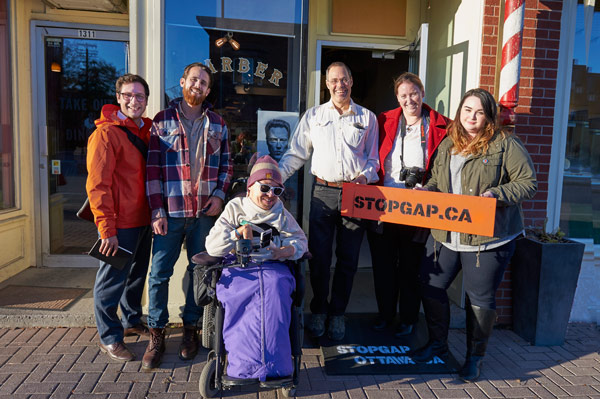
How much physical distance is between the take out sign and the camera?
190 millimetres

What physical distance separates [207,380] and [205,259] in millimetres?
787

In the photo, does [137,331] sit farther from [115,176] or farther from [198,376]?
[115,176]

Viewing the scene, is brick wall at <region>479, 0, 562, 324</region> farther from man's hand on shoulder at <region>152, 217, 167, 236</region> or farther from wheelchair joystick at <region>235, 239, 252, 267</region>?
man's hand on shoulder at <region>152, 217, 167, 236</region>

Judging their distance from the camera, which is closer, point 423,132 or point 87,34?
point 423,132

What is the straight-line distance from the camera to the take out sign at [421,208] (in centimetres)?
306

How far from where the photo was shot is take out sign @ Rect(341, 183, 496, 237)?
3.06 meters

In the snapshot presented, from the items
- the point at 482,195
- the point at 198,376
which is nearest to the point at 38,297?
the point at 198,376

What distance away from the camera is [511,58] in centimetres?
376

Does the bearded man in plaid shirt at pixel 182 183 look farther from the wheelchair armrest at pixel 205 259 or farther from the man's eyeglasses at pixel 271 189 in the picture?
the man's eyeglasses at pixel 271 189

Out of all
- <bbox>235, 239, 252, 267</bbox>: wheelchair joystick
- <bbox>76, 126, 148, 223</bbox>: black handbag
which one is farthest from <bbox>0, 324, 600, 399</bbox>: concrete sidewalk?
<bbox>76, 126, 148, 223</bbox>: black handbag

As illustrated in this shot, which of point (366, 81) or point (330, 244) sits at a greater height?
point (366, 81)

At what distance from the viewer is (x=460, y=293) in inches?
170

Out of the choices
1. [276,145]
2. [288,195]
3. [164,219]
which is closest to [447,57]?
[276,145]

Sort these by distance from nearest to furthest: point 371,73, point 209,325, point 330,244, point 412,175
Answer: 1. point 209,325
2. point 412,175
3. point 330,244
4. point 371,73
